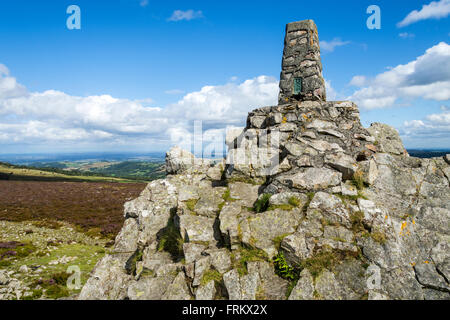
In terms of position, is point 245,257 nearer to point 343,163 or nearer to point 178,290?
point 178,290

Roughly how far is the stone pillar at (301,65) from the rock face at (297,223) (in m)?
0.74

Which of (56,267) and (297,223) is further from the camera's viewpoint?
(56,267)

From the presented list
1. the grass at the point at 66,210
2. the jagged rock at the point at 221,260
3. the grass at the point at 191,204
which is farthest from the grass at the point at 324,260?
the grass at the point at 66,210

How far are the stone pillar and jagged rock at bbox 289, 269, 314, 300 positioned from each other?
10.8 metres

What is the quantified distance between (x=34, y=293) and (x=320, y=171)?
21.9 m

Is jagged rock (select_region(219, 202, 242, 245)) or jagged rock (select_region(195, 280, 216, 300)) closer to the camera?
jagged rock (select_region(195, 280, 216, 300))

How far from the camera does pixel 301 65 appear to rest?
1534 cm

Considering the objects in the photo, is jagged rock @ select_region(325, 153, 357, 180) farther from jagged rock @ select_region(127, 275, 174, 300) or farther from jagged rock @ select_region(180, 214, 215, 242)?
jagged rock @ select_region(127, 275, 174, 300)

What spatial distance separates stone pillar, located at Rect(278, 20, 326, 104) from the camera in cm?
1488

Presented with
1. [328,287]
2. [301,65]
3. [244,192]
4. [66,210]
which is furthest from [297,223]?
[66,210]

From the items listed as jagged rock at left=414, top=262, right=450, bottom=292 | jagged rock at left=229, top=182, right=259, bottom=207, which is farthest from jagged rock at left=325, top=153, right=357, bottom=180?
jagged rock at left=414, top=262, right=450, bottom=292

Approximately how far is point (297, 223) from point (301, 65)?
11393 mm

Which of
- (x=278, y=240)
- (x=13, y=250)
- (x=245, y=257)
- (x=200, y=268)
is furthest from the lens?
(x=13, y=250)
